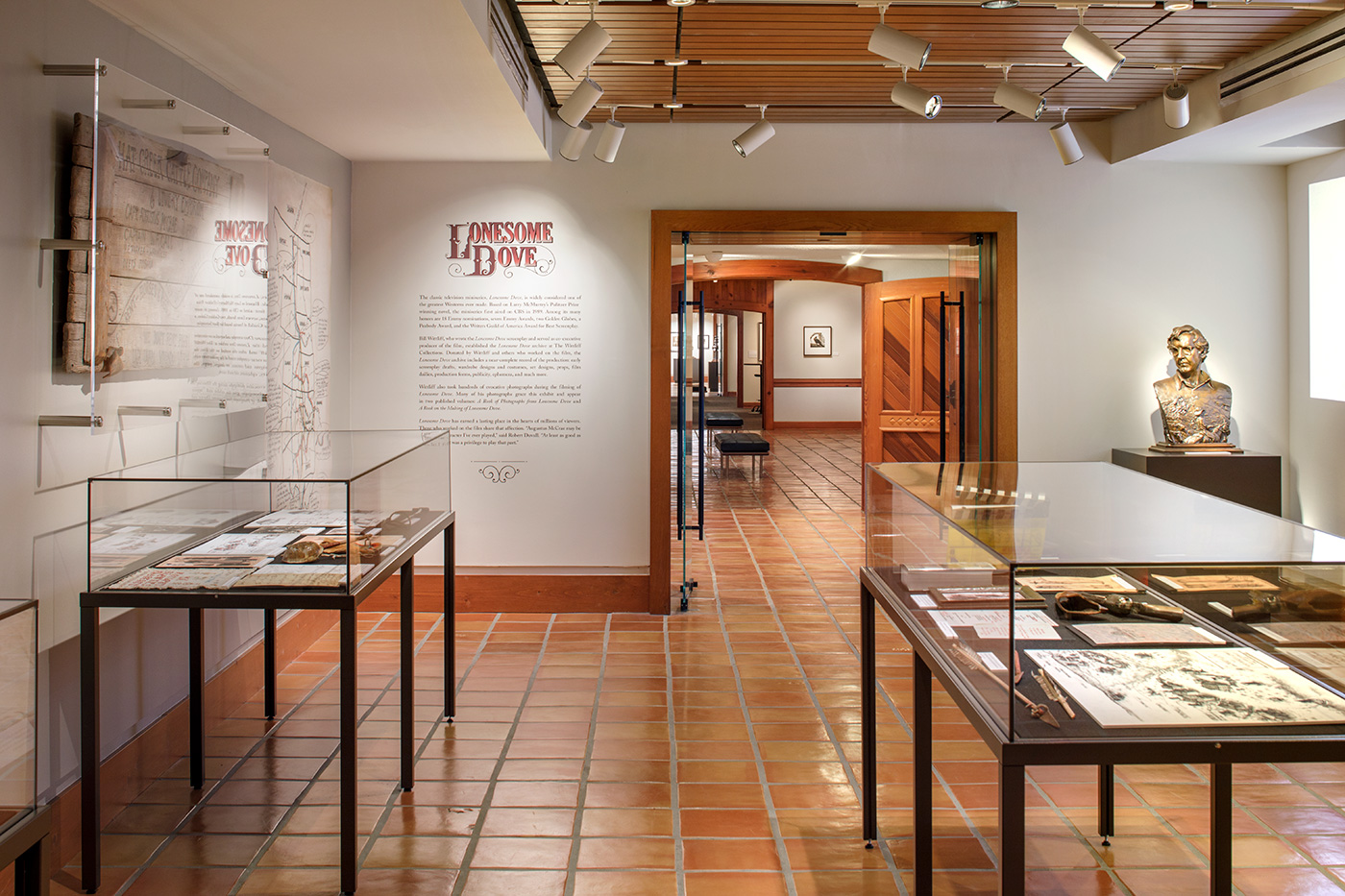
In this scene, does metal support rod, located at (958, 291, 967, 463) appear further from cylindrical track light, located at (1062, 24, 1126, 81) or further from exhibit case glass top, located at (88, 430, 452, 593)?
exhibit case glass top, located at (88, 430, 452, 593)

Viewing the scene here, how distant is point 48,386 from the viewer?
105 inches

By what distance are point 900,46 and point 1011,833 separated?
8.83 ft

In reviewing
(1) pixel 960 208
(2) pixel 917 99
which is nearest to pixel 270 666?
(2) pixel 917 99

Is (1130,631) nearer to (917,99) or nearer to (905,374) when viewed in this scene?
(917,99)

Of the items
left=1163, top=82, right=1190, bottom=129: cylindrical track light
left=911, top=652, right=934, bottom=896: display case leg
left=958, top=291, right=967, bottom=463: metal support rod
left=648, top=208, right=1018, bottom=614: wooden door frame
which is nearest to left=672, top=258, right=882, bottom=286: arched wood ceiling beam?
left=958, top=291, right=967, bottom=463: metal support rod

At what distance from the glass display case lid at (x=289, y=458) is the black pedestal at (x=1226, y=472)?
379cm

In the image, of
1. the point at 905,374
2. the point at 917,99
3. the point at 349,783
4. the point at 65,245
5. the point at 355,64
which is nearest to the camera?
the point at 349,783

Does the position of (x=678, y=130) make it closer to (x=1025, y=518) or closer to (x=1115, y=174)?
(x=1115, y=174)

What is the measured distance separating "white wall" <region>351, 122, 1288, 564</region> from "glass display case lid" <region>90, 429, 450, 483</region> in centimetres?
154

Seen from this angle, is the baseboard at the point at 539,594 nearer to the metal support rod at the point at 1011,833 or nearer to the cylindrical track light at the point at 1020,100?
the cylindrical track light at the point at 1020,100

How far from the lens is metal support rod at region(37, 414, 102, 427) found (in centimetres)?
264

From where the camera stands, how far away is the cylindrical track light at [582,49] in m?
3.29

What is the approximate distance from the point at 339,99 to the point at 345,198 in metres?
1.39

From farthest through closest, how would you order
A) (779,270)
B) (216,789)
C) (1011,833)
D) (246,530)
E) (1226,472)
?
(779,270) → (1226,472) → (216,789) → (246,530) → (1011,833)
